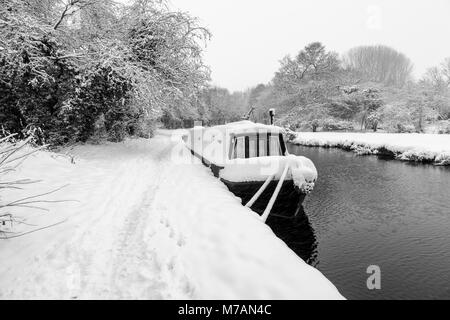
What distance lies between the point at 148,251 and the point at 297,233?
5.44 meters

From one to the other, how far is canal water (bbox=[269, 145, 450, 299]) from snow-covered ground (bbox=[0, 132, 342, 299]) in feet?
8.22

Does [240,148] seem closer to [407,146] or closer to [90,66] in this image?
[90,66]

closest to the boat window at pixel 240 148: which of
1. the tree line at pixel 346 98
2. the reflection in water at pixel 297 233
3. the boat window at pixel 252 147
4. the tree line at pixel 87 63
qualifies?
the boat window at pixel 252 147

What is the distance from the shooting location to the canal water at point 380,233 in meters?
6.59

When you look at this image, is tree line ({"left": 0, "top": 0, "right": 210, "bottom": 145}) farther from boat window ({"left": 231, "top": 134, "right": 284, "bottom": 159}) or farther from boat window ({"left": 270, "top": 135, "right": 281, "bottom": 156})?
boat window ({"left": 270, "top": 135, "right": 281, "bottom": 156})

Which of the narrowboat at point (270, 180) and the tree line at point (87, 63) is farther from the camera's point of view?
the tree line at point (87, 63)

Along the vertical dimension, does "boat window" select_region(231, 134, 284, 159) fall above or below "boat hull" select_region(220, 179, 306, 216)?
above

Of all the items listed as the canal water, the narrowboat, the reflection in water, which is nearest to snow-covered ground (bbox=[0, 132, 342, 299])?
the narrowboat

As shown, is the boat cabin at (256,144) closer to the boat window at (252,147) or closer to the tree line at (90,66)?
the boat window at (252,147)

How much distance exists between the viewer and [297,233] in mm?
9227

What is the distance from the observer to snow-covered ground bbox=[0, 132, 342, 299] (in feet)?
12.8

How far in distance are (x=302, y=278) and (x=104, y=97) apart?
12.4 m
